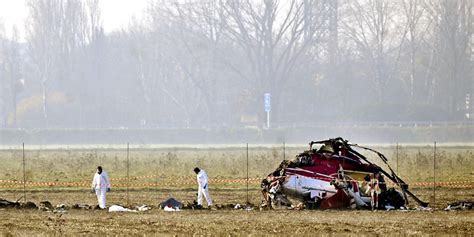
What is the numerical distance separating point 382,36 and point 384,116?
15429mm

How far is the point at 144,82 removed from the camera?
119 m

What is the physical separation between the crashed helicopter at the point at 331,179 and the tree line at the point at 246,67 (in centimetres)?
6513

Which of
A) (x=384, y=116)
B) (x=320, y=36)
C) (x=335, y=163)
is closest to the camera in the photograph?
(x=335, y=163)

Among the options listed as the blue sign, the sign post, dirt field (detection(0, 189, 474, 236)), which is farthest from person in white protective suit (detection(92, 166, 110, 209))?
the blue sign

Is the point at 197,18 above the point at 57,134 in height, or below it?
above

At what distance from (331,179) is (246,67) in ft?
278

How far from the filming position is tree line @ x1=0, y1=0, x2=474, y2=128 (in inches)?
4035

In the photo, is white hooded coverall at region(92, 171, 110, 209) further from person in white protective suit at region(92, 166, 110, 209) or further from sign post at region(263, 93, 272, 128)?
sign post at region(263, 93, 272, 128)

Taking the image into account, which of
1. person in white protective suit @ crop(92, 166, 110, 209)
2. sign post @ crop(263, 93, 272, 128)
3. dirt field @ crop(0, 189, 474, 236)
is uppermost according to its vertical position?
sign post @ crop(263, 93, 272, 128)

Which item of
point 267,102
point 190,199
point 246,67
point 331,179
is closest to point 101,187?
point 190,199

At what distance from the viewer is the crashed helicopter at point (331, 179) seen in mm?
28688

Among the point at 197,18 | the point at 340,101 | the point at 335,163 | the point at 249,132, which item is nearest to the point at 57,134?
the point at 249,132

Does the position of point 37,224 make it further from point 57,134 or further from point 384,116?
point 384,116

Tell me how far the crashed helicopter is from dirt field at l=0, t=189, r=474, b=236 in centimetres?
64
